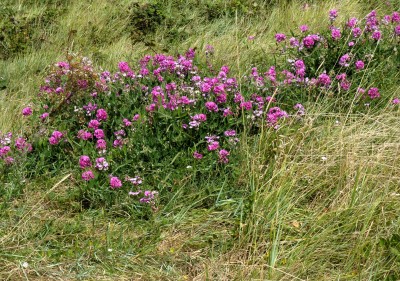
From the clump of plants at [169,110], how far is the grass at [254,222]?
5.5 inches

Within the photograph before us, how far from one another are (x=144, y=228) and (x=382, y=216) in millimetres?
1422

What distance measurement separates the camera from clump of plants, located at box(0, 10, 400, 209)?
3.70 metres

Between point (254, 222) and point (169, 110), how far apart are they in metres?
1.11

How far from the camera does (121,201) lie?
139 inches

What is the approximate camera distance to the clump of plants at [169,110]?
370 centimetres

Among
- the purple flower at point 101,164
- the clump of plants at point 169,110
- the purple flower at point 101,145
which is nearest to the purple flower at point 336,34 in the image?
the clump of plants at point 169,110

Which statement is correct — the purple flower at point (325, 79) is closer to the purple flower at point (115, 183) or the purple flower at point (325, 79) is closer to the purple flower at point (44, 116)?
the purple flower at point (115, 183)

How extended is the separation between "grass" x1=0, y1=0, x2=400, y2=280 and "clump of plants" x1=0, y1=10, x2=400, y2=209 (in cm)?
14

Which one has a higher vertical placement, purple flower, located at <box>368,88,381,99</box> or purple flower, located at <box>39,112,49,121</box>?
purple flower, located at <box>368,88,381,99</box>

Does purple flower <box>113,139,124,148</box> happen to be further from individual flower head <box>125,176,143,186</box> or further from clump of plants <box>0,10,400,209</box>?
individual flower head <box>125,176,143,186</box>

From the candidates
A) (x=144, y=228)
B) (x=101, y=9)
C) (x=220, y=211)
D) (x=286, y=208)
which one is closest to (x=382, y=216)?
(x=286, y=208)

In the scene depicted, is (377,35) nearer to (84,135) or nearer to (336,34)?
(336,34)

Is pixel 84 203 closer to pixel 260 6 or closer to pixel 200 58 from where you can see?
pixel 200 58

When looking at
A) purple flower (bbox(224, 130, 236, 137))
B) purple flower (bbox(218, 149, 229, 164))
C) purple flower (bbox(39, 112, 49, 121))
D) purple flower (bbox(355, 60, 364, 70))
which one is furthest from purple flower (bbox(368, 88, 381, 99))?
purple flower (bbox(39, 112, 49, 121))
